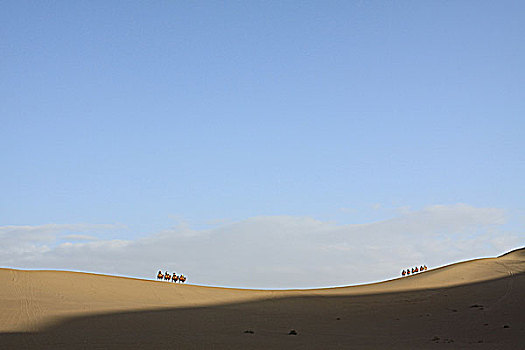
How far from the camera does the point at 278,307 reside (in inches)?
1294

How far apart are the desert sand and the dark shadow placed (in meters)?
0.04

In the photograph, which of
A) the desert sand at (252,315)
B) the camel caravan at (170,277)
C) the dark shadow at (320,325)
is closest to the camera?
the dark shadow at (320,325)

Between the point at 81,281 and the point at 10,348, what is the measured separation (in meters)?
22.4

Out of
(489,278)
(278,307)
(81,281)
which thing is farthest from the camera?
(489,278)

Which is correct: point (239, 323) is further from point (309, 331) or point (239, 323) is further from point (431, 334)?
point (431, 334)

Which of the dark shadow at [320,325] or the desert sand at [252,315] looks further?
the desert sand at [252,315]

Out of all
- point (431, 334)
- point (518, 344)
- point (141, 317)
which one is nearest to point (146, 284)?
point (141, 317)

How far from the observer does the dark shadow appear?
19.5 meters

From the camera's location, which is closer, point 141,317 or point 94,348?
point 94,348

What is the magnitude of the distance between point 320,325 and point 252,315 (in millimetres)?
3751

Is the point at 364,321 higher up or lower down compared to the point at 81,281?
lower down

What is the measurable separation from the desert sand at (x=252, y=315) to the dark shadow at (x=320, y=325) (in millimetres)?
39

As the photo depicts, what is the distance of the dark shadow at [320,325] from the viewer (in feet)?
64.0

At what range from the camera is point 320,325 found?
2670 centimetres
